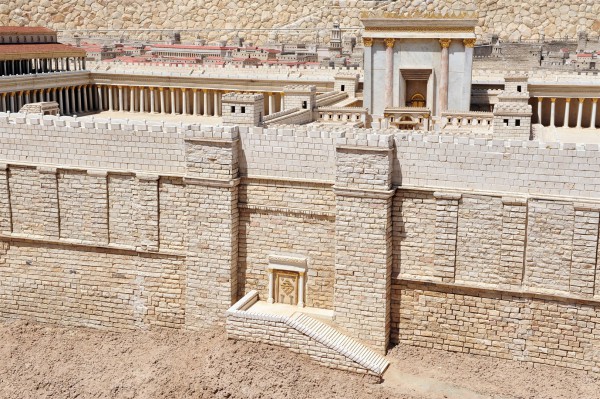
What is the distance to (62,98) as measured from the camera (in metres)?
44.9

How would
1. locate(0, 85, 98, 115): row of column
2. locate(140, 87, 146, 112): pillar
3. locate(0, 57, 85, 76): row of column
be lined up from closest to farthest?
locate(0, 85, 98, 115): row of column → locate(0, 57, 85, 76): row of column → locate(140, 87, 146, 112): pillar

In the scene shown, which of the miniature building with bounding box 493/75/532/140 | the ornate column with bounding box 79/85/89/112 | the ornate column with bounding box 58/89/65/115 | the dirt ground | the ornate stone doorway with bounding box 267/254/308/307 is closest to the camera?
the dirt ground

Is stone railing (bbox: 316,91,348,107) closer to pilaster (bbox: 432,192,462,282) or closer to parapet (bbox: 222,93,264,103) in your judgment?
parapet (bbox: 222,93,264,103)

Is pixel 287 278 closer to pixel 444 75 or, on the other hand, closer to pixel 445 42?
pixel 444 75

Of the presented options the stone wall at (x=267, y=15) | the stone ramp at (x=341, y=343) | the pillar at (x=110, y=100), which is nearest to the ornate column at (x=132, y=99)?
the pillar at (x=110, y=100)

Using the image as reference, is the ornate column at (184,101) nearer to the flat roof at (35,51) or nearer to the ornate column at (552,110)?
the flat roof at (35,51)

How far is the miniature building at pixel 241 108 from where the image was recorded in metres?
24.4

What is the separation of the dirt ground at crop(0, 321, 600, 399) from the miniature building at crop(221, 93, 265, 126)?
272 inches

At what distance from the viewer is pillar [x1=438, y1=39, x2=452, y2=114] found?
3491 cm

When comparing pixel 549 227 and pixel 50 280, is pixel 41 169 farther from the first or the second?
pixel 549 227

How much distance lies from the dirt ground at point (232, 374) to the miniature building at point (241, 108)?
6.90 metres

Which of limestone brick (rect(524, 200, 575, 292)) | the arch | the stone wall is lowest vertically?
limestone brick (rect(524, 200, 575, 292))

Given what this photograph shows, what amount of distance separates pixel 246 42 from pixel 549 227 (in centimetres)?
6135

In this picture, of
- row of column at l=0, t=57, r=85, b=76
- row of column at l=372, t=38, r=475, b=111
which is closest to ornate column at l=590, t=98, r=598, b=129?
row of column at l=372, t=38, r=475, b=111
